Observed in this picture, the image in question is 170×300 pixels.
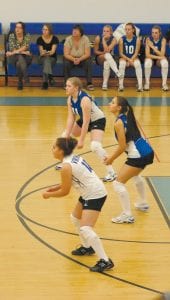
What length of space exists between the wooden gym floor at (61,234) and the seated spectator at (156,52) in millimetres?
4510

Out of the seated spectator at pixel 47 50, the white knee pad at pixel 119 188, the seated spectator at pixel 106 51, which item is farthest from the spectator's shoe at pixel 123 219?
the seated spectator at pixel 47 50

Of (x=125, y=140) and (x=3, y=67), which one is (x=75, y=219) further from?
(x=3, y=67)

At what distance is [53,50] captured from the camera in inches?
634

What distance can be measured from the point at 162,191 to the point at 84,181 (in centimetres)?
271

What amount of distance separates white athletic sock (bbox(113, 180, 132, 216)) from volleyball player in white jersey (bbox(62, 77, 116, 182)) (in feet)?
3.51

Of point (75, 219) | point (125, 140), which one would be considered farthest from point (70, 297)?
point (125, 140)

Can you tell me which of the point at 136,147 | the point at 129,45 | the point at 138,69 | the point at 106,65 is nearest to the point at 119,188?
the point at 136,147

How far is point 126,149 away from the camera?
743cm

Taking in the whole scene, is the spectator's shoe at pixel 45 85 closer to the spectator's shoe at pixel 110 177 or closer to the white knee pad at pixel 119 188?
the spectator's shoe at pixel 110 177

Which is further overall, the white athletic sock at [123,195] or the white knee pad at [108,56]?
the white knee pad at [108,56]

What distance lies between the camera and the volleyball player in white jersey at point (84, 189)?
19.8ft

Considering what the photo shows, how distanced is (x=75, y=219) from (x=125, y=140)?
133cm

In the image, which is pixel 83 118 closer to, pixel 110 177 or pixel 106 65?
pixel 110 177

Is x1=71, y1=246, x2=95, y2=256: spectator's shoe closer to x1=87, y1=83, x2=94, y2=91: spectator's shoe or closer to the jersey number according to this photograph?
x1=87, y1=83, x2=94, y2=91: spectator's shoe
